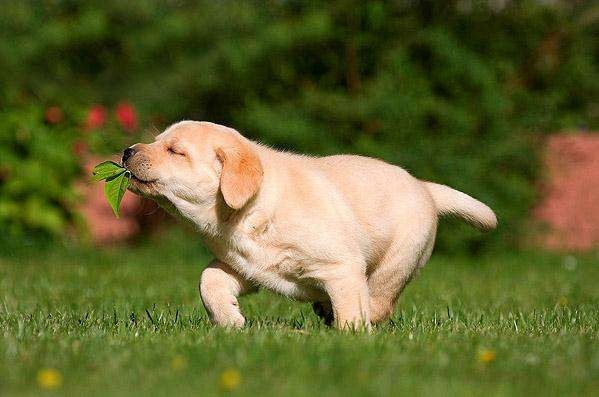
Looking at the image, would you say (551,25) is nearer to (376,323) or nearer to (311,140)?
(311,140)

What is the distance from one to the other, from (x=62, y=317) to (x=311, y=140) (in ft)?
19.7

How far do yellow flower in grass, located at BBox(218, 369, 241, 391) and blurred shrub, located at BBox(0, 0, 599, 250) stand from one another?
763 centimetres

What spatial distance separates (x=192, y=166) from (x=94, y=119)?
7430 millimetres

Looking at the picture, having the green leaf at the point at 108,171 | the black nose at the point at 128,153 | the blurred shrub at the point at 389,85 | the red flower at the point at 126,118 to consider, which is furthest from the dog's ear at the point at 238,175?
the red flower at the point at 126,118

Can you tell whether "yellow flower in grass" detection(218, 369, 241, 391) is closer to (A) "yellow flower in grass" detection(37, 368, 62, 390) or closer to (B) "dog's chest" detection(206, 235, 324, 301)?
(A) "yellow flower in grass" detection(37, 368, 62, 390)

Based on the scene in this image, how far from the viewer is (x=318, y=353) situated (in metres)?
3.76

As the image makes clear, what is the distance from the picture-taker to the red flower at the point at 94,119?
11.8 metres

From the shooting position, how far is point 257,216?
15.4ft

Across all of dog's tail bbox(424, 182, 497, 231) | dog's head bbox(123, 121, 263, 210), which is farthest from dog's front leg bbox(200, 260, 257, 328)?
dog's tail bbox(424, 182, 497, 231)

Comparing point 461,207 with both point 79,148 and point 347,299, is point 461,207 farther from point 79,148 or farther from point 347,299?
point 79,148

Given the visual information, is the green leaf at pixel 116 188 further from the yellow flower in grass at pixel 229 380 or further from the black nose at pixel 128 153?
the yellow flower in grass at pixel 229 380

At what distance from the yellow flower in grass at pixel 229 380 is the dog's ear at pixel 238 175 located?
1281 mm

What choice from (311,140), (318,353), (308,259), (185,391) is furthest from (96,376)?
(311,140)

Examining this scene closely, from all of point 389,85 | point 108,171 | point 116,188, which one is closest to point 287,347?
point 116,188
